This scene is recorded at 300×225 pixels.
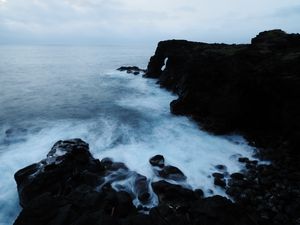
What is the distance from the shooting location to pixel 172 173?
13.7 meters

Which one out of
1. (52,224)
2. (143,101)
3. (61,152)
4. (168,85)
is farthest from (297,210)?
(168,85)

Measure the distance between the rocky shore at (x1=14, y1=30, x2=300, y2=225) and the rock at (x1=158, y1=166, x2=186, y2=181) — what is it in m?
0.06

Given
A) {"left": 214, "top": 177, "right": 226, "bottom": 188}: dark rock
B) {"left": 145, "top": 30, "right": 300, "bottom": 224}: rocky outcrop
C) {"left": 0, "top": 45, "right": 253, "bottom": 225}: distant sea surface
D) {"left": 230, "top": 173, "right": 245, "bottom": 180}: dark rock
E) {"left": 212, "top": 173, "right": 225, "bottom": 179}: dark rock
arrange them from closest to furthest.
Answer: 1. {"left": 145, "top": 30, "right": 300, "bottom": 224}: rocky outcrop
2. {"left": 214, "top": 177, "right": 226, "bottom": 188}: dark rock
3. {"left": 230, "top": 173, "right": 245, "bottom": 180}: dark rock
4. {"left": 212, "top": 173, "right": 225, "bottom": 179}: dark rock
5. {"left": 0, "top": 45, "right": 253, "bottom": 225}: distant sea surface

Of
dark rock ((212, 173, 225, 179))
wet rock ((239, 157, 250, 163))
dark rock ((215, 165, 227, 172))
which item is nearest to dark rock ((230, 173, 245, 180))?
dark rock ((212, 173, 225, 179))

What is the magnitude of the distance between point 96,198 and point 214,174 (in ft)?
21.1

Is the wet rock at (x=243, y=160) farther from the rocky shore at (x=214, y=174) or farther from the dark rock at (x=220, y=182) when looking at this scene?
the dark rock at (x=220, y=182)

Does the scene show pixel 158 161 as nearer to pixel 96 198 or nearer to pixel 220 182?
pixel 220 182

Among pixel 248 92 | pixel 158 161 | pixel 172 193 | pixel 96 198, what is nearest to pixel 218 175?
pixel 172 193

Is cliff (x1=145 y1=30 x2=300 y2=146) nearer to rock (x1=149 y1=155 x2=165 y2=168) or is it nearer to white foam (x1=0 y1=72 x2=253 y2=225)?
white foam (x1=0 y1=72 x2=253 y2=225)

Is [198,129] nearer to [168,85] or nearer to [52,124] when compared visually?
[52,124]

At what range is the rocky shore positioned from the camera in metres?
9.31

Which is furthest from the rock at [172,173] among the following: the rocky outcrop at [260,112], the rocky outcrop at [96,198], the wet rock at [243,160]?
the wet rock at [243,160]

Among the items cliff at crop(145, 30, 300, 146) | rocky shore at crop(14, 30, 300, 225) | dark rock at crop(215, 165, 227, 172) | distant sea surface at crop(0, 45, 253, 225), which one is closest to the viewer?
rocky shore at crop(14, 30, 300, 225)

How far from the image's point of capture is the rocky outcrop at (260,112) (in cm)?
1152
